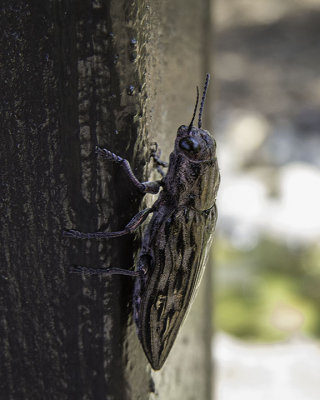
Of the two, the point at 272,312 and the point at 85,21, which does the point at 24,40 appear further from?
the point at 272,312

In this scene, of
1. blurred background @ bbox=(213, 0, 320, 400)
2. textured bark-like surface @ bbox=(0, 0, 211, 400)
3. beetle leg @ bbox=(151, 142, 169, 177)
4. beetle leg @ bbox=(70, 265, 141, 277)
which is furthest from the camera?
blurred background @ bbox=(213, 0, 320, 400)

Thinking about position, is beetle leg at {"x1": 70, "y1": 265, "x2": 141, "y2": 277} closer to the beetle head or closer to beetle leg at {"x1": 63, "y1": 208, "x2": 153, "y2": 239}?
beetle leg at {"x1": 63, "y1": 208, "x2": 153, "y2": 239}

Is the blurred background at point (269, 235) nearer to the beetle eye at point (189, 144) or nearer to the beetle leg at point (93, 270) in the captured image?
the beetle eye at point (189, 144)

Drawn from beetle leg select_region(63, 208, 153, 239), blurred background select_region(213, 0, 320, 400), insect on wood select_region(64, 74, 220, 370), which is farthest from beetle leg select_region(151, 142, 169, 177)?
blurred background select_region(213, 0, 320, 400)

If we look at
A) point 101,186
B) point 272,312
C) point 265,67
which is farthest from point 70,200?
point 265,67

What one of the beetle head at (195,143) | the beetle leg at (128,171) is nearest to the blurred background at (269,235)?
the beetle head at (195,143)

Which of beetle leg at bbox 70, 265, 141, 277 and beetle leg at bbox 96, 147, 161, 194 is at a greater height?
beetle leg at bbox 96, 147, 161, 194

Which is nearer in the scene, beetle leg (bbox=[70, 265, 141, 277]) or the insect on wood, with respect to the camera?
beetle leg (bbox=[70, 265, 141, 277])
